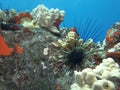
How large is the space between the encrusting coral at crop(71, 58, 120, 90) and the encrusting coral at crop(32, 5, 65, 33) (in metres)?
3.09

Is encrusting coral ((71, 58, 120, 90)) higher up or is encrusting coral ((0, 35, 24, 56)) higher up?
encrusting coral ((0, 35, 24, 56))

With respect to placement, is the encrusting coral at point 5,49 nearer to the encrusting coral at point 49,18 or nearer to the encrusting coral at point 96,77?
the encrusting coral at point 96,77

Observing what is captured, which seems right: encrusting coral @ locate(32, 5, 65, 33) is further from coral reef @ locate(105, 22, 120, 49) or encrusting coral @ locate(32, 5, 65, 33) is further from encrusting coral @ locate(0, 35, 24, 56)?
encrusting coral @ locate(0, 35, 24, 56)

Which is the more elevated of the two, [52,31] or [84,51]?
[52,31]

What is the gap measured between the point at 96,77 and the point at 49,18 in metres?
3.37

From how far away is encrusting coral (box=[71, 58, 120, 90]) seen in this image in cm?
278

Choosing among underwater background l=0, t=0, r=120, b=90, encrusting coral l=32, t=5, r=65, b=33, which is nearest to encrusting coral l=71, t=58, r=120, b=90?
Result: underwater background l=0, t=0, r=120, b=90

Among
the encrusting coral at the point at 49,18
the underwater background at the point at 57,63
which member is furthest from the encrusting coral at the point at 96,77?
the encrusting coral at the point at 49,18

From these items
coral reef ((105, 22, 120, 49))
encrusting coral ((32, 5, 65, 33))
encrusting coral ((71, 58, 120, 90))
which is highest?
encrusting coral ((32, 5, 65, 33))

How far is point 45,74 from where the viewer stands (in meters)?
3.67

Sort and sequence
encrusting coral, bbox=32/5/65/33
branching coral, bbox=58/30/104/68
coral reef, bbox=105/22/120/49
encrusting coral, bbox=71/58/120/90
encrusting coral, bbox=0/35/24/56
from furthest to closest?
encrusting coral, bbox=32/5/65/33
coral reef, bbox=105/22/120/49
branching coral, bbox=58/30/104/68
encrusting coral, bbox=0/35/24/56
encrusting coral, bbox=71/58/120/90

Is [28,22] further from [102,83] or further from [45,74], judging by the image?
[102,83]

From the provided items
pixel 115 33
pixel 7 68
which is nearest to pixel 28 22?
pixel 115 33

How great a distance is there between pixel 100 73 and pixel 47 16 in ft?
11.3
